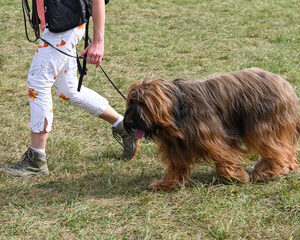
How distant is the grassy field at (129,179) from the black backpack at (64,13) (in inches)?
50.4

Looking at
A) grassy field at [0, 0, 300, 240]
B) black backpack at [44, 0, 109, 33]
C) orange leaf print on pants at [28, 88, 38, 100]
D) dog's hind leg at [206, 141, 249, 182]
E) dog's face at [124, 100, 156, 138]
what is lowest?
grassy field at [0, 0, 300, 240]

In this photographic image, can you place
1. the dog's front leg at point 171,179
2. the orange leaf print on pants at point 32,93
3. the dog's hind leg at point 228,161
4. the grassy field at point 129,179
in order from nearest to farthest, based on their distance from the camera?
the grassy field at point 129,179 → the dog's hind leg at point 228,161 → the dog's front leg at point 171,179 → the orange leaf print on pants at point 32,93

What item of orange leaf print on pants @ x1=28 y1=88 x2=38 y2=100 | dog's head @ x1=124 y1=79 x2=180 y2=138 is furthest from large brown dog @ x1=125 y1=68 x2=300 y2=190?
orange leaf print on pants @ x1=28 y1=88 x2=38 y2=100

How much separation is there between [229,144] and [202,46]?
4690 mm

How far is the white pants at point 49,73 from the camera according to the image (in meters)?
3.53

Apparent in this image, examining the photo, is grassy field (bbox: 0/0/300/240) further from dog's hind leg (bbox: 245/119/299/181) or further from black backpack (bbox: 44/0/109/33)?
black backpack (bbox: 44/0/109/33)

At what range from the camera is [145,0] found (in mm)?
11797

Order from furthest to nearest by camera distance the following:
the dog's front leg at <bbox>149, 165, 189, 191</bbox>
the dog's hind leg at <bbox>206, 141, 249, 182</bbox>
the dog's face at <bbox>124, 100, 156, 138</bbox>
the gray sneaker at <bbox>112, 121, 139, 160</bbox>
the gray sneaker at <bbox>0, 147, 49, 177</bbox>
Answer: the gray sneaker at <bbox>112, 121, 139, 160</bbox> → the gray sneaker at <bbox>0, 147, 49, 177</bbox> → the dog's front leg at <bbox>149, 165, 189, 191</bbox> → the dog's hind leg at <bbox>206, 141, 249, 182</bbox> → the dog's face at <bbox>124, 100, 156, 138</bbox>

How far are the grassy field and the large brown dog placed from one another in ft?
0.87

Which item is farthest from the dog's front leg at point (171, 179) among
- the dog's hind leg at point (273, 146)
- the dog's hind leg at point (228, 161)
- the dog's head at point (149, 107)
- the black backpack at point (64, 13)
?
the black backpack at point (64, 13)

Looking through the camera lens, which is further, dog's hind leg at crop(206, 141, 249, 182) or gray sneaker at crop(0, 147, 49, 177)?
gray sneaker at crop(0, 147, 49, 177)

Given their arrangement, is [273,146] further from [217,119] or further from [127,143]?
[127,143]

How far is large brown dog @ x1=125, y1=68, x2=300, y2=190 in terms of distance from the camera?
10.5ft

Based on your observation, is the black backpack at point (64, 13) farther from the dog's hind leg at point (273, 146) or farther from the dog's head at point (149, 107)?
the dog's hind leg at point (273, 146)
